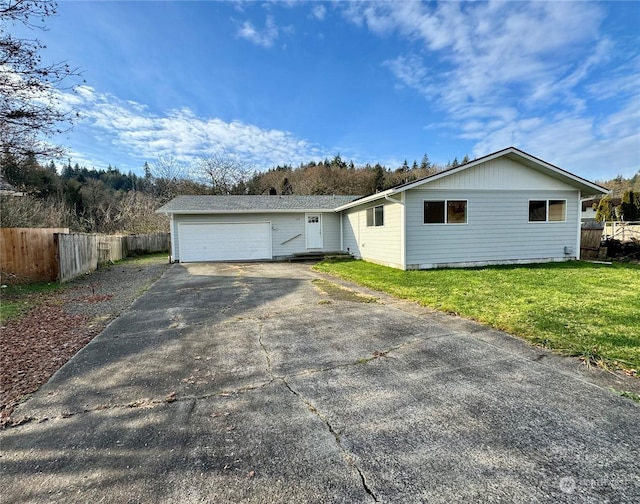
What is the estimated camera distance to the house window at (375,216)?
12.1 m

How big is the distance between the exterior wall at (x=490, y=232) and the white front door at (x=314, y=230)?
23.1 feet

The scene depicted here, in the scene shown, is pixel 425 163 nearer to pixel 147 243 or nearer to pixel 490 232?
pixel 490 232

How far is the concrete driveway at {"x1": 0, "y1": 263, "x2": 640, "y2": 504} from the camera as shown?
173cm

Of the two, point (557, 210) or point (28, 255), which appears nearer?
point (28, 255)

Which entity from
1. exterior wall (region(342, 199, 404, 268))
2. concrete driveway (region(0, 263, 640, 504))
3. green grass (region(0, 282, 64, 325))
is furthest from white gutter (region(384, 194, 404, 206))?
green grass (region(0, 282, 64, 325))

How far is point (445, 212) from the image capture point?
1081 centimetres

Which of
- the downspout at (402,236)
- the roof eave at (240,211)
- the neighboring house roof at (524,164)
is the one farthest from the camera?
the roof eave at (240,211)

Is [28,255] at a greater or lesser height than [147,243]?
lesser

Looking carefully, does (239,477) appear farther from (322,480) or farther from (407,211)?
(407,211)

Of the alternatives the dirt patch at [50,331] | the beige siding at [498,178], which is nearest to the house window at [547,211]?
the beige siding at [498,178]

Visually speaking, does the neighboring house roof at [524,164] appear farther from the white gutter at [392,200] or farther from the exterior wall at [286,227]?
the exterior wall at [286,227]

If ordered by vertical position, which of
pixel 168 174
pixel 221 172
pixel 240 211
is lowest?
pixel 240 211

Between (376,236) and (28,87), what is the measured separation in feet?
34.7

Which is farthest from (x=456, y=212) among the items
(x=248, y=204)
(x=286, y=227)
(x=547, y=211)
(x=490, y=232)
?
Answer: (x=248, y=204)
